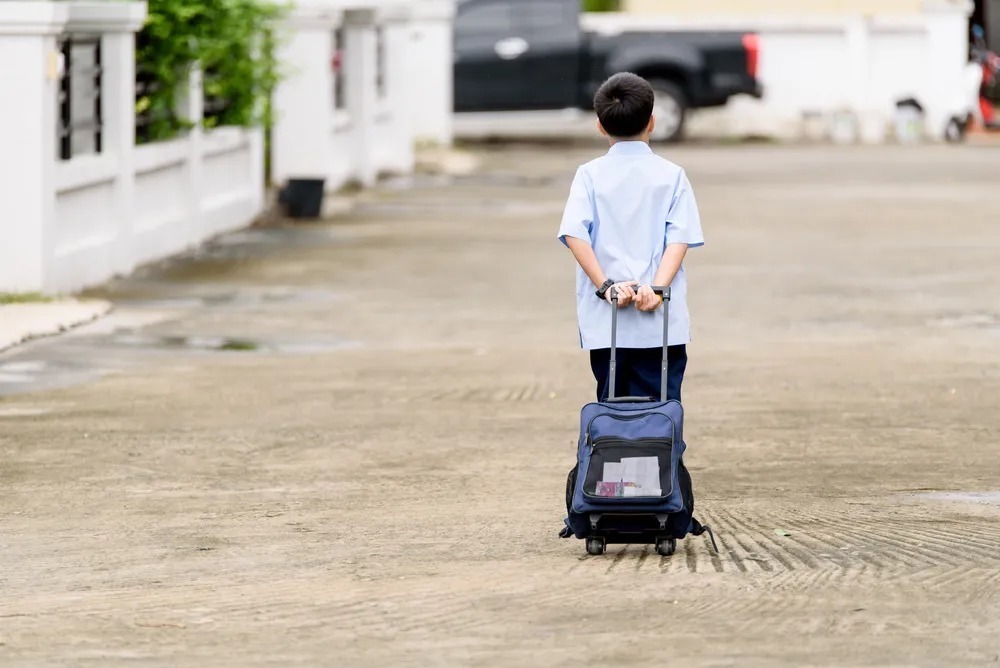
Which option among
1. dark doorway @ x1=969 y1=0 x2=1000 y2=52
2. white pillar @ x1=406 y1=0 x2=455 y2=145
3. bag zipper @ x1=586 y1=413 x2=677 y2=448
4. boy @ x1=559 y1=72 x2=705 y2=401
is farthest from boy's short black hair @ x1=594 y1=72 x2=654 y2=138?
dark doorway @ x1=969 y1=0 x2=1000 y2=52

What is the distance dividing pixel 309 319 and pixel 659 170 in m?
6.82

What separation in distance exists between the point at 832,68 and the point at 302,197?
15.1m

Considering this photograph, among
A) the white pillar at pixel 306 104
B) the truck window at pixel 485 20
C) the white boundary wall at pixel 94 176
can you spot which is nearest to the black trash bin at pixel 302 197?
the white boundary wall at pixel 94 176

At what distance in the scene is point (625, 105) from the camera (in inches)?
281

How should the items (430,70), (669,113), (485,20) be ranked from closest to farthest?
1. (430,70)
2. (669,113)
3. (485,20)

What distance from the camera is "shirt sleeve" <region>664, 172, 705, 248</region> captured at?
7145mm

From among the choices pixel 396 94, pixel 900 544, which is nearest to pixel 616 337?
pixel 900 544

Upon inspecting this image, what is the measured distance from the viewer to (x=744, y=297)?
48.7ft

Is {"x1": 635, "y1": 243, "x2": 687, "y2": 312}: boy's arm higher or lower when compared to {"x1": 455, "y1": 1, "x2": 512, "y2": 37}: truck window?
lower

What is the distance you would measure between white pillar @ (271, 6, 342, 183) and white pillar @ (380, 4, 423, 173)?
128 inches

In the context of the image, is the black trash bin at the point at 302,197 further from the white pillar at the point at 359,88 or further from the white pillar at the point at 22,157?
the white pillar at the point at 22,157

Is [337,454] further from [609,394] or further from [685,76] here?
[685,76]

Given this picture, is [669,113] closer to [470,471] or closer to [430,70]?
[430,70]

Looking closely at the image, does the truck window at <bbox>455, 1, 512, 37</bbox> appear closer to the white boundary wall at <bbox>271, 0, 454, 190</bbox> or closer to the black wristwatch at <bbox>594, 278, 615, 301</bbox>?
the white boundary wall at <bbox>271, 0, 454, 190</bbox>
